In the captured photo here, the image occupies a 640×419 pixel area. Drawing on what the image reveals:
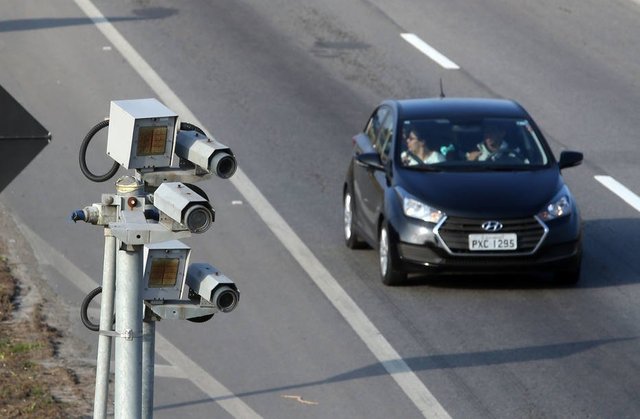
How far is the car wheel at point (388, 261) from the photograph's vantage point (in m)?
14.8

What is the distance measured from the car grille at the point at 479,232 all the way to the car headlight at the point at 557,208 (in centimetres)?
13

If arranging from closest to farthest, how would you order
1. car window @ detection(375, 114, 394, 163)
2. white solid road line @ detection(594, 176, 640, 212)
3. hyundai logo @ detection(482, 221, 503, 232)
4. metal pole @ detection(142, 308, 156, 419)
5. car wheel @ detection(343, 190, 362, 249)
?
metal pole @ detection(142, 308, 156, 419) → hyundai logo @ detection(482, 221, 503, 232) → car window @ detection(375, 114, 394, 163) → car wheel @ detection(343, 190, 362, 249) → white solid road line @ detection(594, 176, 640, 212)

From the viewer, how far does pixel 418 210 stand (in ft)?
48.4

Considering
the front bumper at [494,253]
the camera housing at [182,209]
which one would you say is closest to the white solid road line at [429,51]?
the front bumper at [494,253]

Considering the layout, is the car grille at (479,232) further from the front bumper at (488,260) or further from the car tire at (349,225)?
the car tire at (349,225)

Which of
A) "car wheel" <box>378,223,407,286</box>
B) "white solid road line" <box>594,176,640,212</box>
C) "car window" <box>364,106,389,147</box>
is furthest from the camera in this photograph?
"white solid road line" <box>594,176,640,212</box>

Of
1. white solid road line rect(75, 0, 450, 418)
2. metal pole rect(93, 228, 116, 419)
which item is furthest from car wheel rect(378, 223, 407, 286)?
metal pole rect(93, 228, 116, 419)

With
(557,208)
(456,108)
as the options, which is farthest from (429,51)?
(557,208)

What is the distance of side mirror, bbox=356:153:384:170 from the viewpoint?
15414mm

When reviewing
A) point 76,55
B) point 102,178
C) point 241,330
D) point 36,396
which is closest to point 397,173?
point 241,330

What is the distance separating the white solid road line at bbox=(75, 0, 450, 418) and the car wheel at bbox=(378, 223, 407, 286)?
0.46 metres

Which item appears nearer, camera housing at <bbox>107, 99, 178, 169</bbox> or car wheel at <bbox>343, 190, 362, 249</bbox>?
camera housing at <bbox>107, 99, 178, 169</bbox>

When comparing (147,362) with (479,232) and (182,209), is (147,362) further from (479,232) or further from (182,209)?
(479,232)

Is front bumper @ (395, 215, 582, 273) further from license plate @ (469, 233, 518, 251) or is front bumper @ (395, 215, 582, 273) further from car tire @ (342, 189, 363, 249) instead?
car tire @ (342, 189, 363, 249)
